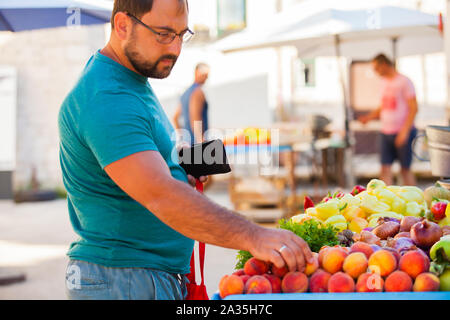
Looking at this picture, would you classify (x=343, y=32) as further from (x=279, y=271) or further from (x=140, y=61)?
(x=279, y=271)

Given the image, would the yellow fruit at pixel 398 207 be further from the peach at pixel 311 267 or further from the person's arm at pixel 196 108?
the person's arm at pixel 196 108

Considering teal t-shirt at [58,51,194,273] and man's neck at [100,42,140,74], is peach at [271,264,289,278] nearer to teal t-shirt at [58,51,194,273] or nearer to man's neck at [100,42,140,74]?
teal t-shirt at [58,51,194,273]

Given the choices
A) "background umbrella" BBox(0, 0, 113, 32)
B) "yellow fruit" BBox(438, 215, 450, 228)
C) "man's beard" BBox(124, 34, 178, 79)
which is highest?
"background umbrella" BBox(0, 0, 113, 32)

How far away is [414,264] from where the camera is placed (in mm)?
1675

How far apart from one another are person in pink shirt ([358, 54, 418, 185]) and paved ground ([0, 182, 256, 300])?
2593mm

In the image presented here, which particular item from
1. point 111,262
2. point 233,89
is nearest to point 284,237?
point 111,262

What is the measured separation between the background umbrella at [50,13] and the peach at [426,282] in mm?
3515

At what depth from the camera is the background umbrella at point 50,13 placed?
4.37m

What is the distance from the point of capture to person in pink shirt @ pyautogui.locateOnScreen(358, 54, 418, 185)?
7.18m

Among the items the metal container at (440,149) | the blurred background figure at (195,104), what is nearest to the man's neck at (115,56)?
the metal container at (440,149)

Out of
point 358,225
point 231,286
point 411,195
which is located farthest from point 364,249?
point 411,195

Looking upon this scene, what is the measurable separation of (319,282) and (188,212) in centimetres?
43

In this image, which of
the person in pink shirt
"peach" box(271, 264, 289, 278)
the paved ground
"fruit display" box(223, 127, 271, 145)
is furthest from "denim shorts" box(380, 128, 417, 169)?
"peach" box(271, 264, 289, 278)

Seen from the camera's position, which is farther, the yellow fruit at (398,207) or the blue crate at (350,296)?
the yellow fruit at (398,207)
